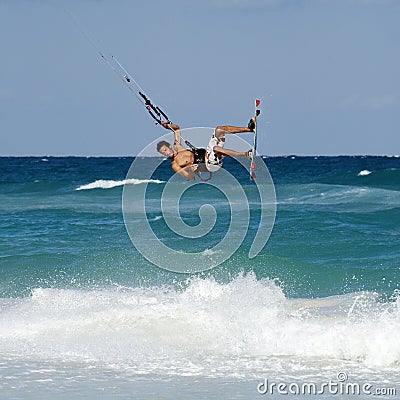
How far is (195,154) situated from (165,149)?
43 cm

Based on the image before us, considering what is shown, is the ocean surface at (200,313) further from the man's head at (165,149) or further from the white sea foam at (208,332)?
the man's head at (165,149)

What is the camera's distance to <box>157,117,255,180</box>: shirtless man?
34.2 feet

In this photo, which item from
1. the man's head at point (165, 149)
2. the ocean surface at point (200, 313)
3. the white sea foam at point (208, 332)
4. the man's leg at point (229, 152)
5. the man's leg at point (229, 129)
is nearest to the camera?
the ocean surface at point (200, 313)

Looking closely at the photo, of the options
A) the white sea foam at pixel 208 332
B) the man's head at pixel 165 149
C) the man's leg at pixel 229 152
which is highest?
the man's head at pixel 165 149

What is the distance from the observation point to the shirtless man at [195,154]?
34.2 feet

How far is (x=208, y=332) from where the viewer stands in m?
10.7

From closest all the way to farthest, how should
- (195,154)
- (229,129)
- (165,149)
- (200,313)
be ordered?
1. (229,129)
2. (195,154)
3. (165,149)
4. (200,313)

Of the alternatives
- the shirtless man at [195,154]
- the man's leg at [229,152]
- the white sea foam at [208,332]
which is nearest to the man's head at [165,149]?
the shirtless man at [195,154]

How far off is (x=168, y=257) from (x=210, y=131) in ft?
26.7

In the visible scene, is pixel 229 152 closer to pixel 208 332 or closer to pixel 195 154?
pixel 195 154

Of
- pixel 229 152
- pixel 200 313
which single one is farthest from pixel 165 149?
pixel 200 313

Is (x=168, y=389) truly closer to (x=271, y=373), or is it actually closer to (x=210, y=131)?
(x=271, y=373)

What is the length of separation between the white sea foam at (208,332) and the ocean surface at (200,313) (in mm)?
22

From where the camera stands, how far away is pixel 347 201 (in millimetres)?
28609
